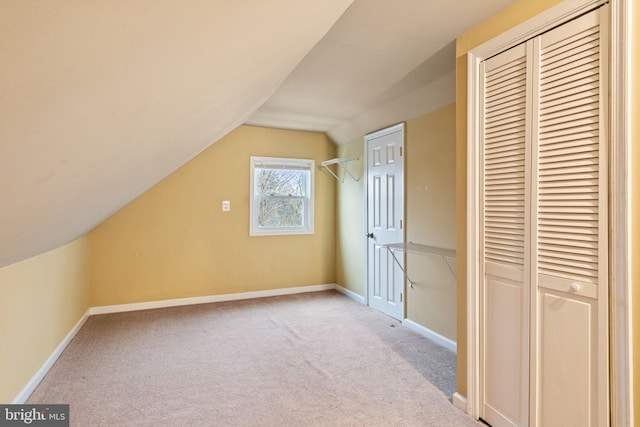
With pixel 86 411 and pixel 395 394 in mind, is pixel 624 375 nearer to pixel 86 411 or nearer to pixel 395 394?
pixel 395 394

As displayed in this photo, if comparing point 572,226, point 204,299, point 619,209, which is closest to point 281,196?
point 204,299

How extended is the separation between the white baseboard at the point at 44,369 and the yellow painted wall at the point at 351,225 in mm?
3090

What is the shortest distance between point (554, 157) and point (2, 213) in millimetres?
2158

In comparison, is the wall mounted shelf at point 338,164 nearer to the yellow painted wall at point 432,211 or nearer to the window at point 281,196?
the window at point 281,196

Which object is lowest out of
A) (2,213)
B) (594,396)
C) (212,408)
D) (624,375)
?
(212,408)

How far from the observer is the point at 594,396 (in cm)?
144

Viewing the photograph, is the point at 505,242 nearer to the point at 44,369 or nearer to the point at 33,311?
the point at 33,311

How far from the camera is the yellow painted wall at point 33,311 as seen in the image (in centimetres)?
195

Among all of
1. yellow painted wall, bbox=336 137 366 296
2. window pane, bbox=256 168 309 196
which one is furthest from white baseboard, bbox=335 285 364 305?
window pane, bbox=256 168 309 196

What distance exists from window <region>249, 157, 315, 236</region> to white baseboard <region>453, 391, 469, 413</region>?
3072 mm

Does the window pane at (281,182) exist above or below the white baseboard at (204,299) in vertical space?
above

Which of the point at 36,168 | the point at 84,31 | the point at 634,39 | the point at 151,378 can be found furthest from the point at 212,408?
the point at 634,39

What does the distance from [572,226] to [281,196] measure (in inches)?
143

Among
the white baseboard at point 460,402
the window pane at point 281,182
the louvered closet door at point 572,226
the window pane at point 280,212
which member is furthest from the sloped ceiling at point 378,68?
the white baseboard at point 460,402
